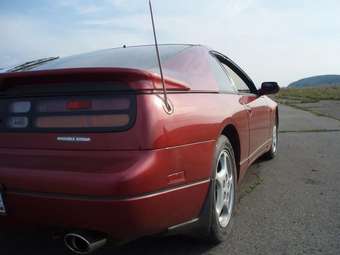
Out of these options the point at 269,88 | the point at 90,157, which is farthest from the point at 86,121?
the point at 269,88

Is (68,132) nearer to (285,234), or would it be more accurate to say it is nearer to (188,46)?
(188,46)

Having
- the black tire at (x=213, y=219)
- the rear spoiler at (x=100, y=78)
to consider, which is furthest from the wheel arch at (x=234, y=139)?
the rear spoiler at (x=100, y=78)

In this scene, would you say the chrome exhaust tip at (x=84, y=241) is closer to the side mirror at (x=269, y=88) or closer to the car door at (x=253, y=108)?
the car door at (x=253, y=108)

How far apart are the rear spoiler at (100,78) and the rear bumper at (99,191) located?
377mm

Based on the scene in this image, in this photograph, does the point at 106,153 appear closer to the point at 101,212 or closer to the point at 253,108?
the point at 101,212

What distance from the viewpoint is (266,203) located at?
12.3 ft

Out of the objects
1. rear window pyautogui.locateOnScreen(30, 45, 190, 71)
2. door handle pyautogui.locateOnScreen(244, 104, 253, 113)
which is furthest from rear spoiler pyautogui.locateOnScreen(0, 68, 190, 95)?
door handle pyautogui.locateOnScreen(244, 104, 253, 113)

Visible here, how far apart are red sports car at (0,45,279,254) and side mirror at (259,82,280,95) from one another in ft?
6.72

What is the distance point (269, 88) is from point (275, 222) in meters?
1.86

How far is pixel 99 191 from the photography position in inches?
84.4

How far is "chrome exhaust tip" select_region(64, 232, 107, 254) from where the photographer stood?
2227 millimetres

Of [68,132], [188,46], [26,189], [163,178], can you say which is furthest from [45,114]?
[188,46]

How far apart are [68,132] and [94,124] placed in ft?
0.52

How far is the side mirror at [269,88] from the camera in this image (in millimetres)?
4656
